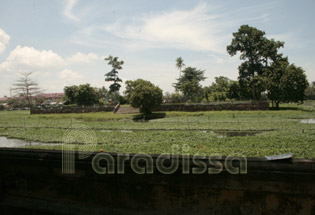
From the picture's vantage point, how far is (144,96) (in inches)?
1235

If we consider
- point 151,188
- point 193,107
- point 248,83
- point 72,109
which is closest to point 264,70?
point 248,83

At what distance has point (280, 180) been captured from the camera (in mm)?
2252

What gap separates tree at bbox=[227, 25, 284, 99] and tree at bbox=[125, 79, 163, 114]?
620 inches

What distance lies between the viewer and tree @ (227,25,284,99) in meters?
36.2

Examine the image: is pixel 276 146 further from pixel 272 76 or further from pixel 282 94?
pixel 272 76

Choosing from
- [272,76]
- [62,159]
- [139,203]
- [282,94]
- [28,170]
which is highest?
[272,76]

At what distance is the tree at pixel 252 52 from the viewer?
36250 mm

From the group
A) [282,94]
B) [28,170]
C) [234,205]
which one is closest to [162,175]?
[234,205]

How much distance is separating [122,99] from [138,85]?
12437 mm

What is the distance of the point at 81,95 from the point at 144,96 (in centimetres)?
1977

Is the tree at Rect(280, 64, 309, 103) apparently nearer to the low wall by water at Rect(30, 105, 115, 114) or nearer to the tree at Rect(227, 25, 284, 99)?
the tree at Rect(227, 25, 284, 99)

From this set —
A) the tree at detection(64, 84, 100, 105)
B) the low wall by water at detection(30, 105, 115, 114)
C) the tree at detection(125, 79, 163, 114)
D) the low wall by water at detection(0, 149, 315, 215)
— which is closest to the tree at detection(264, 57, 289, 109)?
the tree at detection(125, 79, 163, 114)

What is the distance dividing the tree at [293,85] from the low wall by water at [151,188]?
33.4 metres

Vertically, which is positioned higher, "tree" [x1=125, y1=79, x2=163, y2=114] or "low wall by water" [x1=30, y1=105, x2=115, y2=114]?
"tree" [x1=125, y1=79, x2=163, y2=114]
